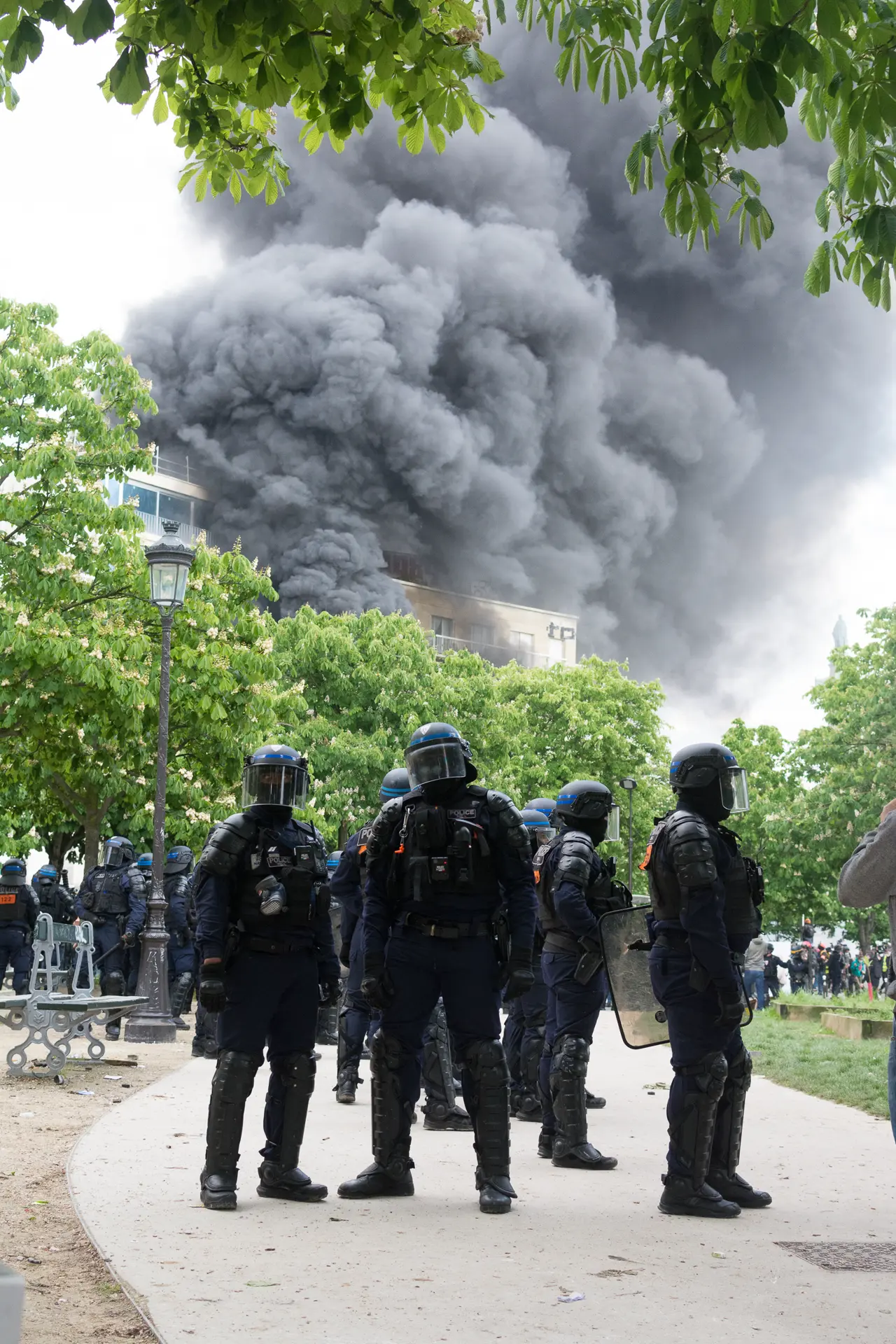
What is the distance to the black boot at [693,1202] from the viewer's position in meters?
5.80

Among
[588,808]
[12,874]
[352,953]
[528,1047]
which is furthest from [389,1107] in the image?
[12,874]

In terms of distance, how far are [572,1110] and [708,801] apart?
1.99 m

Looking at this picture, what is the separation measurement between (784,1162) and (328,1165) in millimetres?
2397

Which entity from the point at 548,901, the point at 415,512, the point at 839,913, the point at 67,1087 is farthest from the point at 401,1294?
the point at 415,512

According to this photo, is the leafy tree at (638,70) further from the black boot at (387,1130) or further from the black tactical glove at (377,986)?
the black boot at (387,1130)

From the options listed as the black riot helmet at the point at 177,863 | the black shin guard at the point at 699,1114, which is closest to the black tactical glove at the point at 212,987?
the black shin guard at the point at 699,1114

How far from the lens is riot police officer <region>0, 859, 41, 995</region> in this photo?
1780cm

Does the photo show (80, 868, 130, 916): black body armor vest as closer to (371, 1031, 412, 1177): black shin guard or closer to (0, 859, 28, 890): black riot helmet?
(0, 859, 28, 890): black riot helmet

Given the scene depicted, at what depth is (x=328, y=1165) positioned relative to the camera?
23.0ft

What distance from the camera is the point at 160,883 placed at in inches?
590

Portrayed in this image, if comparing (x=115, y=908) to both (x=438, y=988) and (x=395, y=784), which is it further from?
(x=438, y=988)

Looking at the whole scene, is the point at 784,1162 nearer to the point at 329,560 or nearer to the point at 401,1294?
the point at 401,1294

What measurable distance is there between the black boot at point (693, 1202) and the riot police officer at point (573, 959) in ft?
3.99

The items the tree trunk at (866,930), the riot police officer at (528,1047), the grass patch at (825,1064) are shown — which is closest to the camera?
the riot police officer at (528,1047)
